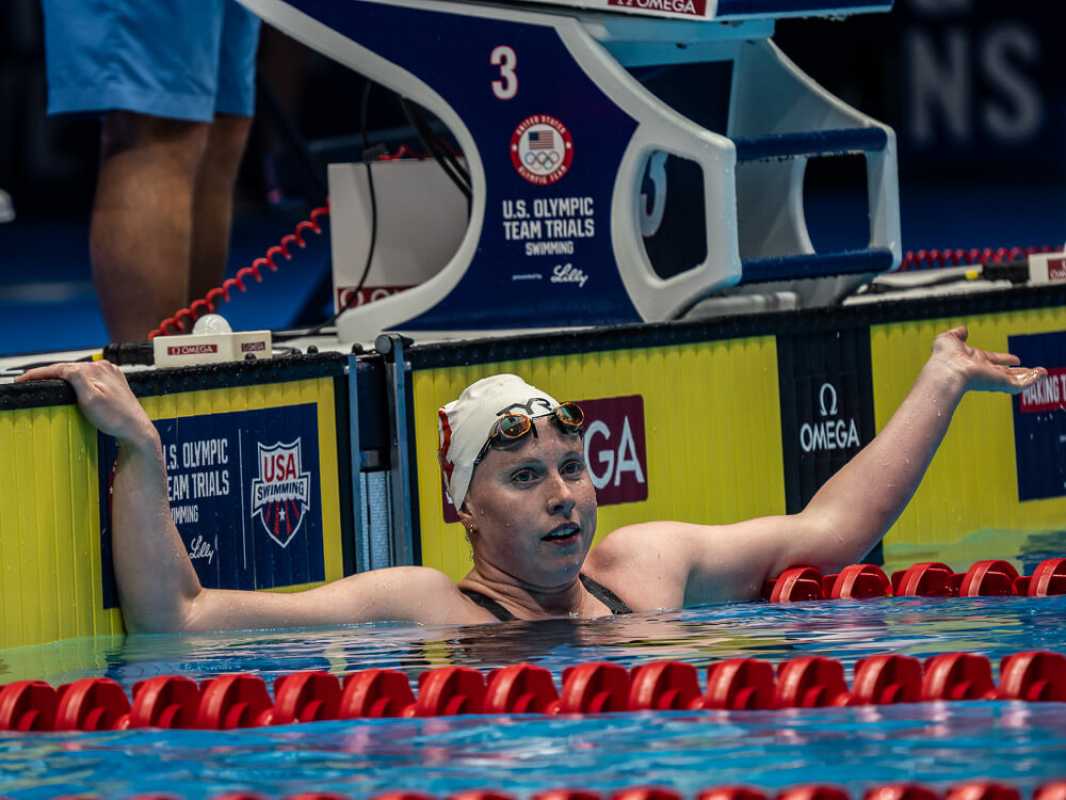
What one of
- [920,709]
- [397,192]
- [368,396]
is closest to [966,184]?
[397,192]

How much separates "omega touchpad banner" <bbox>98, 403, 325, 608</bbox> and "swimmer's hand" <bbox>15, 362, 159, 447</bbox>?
13 cm

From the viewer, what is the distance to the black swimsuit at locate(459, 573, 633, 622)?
15.8 ft

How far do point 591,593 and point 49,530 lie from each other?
3.70 ft

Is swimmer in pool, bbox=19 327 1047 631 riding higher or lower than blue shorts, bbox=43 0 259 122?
lower

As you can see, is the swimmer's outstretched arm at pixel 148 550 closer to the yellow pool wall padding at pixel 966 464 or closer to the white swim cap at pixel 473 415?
the white swim cap at pixel 473 415

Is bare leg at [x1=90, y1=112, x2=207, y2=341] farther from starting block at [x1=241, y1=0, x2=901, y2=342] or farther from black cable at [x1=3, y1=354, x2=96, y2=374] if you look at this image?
starting block at [x1=241, y1=0, x2=901, y2=342]

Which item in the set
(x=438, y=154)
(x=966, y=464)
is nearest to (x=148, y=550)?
(x=438, y=154)

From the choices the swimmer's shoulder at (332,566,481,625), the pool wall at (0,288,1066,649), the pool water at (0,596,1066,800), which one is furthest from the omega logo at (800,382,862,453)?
the swimmer's shoulder at (332,566,481,625)

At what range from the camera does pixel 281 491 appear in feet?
16.8

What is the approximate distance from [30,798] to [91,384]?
4.28 ft

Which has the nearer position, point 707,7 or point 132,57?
point 707,7

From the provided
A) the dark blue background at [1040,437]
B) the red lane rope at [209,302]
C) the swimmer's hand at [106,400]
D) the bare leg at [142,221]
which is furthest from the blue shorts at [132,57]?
the dark blue background at [1040,437]

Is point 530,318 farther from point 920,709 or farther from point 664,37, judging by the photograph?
point 920,709

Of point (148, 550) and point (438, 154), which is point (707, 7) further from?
point (148, 550)
